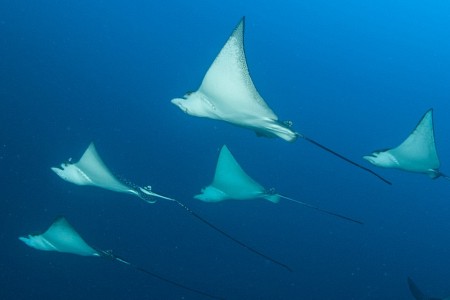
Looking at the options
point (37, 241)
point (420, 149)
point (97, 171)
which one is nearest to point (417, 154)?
point (420, 149)

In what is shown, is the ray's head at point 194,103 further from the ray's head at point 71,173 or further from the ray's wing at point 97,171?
the ray's head at point 71,173

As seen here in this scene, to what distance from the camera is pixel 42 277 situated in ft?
34.0

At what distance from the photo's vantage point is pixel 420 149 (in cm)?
457

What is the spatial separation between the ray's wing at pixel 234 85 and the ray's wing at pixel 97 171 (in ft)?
4.73

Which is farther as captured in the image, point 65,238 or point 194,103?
point 65,238

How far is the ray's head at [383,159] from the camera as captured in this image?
4.86 m

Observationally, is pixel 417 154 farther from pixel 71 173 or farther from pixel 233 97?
pixel 71 173

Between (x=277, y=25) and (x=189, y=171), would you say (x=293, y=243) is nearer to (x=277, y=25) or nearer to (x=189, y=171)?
(x=189, y=171)

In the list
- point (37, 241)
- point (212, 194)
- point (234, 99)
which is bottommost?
point (37, 241)

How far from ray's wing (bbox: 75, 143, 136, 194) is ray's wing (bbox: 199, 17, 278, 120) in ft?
4.73

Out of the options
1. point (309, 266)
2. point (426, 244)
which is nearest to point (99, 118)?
point (309, 266)

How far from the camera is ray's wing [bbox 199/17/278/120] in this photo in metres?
3.17

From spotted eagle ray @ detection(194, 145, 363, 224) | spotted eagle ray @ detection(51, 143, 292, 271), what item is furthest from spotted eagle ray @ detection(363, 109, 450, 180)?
spotted eagle ray @ detection(51, 143, 292, 271)

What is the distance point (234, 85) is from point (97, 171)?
1.98 meters
